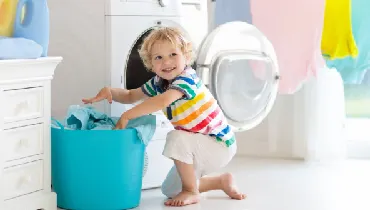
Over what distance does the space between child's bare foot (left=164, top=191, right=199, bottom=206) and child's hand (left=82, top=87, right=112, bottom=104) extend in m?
0.41

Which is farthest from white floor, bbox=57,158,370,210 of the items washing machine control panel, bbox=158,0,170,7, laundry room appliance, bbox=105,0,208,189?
washing machine control panel, bbox=158,0,170,7

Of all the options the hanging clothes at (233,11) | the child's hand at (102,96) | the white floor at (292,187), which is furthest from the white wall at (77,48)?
the hanging clothes at (233,11)

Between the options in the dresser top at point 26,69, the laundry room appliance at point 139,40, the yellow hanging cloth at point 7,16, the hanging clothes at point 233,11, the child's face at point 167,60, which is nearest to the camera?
the dresser top at point 26,69

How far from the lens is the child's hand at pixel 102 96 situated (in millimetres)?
2430

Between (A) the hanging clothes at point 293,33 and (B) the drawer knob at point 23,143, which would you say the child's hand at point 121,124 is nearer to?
(B) the drawer knob at point 23,143

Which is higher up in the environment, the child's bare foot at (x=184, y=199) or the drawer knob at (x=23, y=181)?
the drawer knob at (x=23, y=181)

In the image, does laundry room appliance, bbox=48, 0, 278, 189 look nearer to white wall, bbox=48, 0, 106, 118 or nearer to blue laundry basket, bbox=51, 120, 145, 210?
white wall, bbox=48, 0, 106, 118

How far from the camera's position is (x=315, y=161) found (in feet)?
10.9

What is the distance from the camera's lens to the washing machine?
2.53 metres

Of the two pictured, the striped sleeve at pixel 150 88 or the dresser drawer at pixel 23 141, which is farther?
the striped sleeve at pixel 150 88

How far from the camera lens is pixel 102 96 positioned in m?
2.44

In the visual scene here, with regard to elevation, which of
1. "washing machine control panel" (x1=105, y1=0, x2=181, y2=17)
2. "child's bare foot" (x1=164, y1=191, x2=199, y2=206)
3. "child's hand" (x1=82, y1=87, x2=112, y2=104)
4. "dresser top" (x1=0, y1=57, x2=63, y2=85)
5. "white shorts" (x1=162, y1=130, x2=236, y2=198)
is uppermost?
"washing machine control panel" (x1=105, y1=0, x2=181, y2=17)

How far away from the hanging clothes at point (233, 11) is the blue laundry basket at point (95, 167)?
41.0 inches

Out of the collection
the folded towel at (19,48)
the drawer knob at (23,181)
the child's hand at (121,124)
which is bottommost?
the drawer knob at (23,181)
